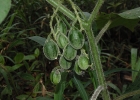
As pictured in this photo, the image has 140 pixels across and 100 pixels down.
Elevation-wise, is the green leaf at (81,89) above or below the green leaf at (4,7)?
below

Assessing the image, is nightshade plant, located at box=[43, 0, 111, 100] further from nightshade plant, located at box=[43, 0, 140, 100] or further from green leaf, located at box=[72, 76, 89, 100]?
green leaf, located at box=[72, 76, 89, 100]

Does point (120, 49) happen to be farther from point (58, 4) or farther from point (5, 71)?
point (58, 4)

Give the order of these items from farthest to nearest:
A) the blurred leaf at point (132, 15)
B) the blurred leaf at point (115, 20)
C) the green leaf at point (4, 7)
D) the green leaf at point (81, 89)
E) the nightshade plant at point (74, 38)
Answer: the green leaf at point (81, 89)
the blurred leaf at point (115, 20)
the blurred leaf at point (132, 15)
the nightshade plant at point (74, 38)
the green leaf at point (4, 7)

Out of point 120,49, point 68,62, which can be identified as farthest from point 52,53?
point 120,49

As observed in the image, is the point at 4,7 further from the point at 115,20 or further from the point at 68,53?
the point at 115,20

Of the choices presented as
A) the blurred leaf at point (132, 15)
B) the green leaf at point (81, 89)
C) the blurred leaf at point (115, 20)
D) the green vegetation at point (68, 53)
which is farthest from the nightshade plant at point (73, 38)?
the green leaf at point (81, 89)

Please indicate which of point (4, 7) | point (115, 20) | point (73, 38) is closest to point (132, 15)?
point (115, 20)

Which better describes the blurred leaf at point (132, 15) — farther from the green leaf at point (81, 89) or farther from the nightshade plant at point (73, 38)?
the green leaf at point (81, 89)

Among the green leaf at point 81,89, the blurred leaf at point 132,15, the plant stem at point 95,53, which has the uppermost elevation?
the blurred leaf at point 132,15

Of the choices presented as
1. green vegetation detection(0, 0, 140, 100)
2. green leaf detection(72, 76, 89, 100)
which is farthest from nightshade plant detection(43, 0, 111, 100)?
green leaf detection(72, 76, 89, 100)
